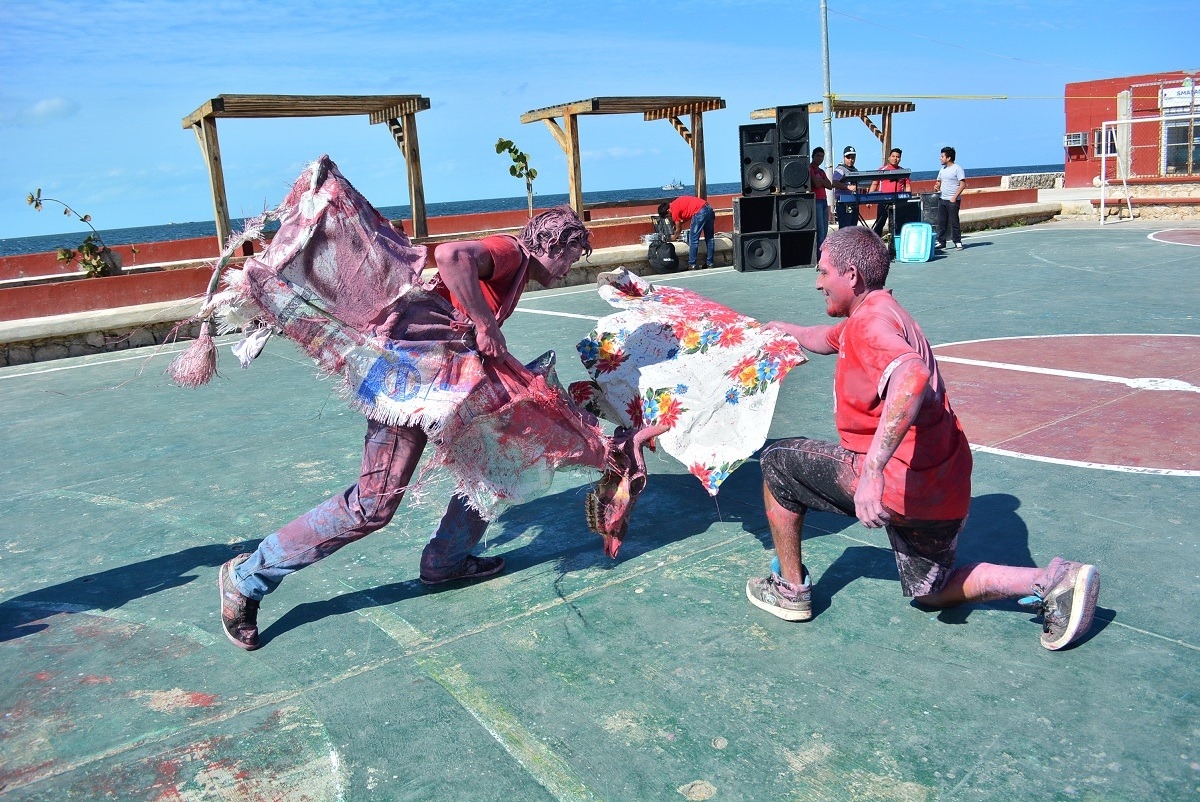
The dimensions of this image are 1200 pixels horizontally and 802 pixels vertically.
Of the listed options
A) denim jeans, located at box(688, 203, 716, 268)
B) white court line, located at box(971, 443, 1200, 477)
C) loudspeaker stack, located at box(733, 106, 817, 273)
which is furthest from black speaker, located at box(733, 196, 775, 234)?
white court line, located at box(971, 443, 1200, 477)

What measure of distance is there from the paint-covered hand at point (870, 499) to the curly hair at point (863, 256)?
0.66m

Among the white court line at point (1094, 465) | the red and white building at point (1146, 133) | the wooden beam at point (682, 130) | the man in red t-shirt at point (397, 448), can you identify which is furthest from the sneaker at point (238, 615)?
the red and white building at point (1146, 133)

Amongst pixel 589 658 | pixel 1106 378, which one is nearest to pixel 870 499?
pixel 589 658

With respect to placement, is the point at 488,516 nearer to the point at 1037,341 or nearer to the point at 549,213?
the point at 549,213

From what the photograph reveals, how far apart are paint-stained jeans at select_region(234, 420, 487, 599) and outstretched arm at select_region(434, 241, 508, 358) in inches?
15.6

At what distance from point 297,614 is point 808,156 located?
44.2ft

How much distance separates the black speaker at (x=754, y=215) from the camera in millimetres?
15172

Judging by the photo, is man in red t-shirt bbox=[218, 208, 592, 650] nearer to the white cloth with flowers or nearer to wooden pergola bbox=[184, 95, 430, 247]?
the white cloth with flowers

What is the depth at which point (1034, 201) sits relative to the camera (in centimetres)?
2377

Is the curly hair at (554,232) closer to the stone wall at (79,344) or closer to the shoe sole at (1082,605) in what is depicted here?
the shoe sole at (1082,605)

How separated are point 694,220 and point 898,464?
13209 mm

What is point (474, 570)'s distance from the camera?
3891 mm

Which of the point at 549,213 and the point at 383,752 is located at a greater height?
the point at 549,213

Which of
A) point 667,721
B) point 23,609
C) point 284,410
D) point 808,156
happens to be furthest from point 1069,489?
point 808,156
